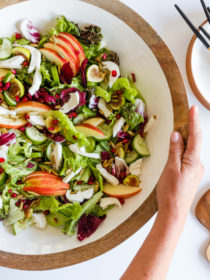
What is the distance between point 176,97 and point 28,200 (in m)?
1.00

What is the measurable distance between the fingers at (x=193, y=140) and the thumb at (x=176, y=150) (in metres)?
0.03

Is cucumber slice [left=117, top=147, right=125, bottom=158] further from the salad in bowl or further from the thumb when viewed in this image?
the thumb

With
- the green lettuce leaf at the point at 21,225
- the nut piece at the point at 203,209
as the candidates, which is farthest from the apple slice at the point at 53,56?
the nut piece at the point at 203,209

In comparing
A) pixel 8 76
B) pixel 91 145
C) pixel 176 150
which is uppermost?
pixel 176 150

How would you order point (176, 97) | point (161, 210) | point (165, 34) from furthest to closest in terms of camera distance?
point (165, 34) → point (176, 97) → point (161, 210)

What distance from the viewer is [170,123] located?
5.42 ft

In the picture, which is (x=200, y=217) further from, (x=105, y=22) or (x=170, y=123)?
(x=105, y=22)

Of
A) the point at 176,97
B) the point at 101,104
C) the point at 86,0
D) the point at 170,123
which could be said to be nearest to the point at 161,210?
the point at 170,123

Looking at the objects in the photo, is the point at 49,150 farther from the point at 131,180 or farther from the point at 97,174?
the point at 131,180

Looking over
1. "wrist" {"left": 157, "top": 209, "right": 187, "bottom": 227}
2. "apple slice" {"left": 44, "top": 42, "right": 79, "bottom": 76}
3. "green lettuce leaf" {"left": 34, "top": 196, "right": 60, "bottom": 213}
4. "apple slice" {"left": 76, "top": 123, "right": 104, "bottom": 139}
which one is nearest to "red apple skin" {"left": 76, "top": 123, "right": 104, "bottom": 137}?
"apple slice" {"left": 76, "top": 123, "right": 104, "bottom": 139}

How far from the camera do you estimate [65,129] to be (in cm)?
174

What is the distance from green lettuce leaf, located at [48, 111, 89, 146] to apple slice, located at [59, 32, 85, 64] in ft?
1.15

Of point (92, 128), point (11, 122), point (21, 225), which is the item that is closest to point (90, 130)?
point (92, 128)

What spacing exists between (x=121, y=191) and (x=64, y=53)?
32.8 inches
